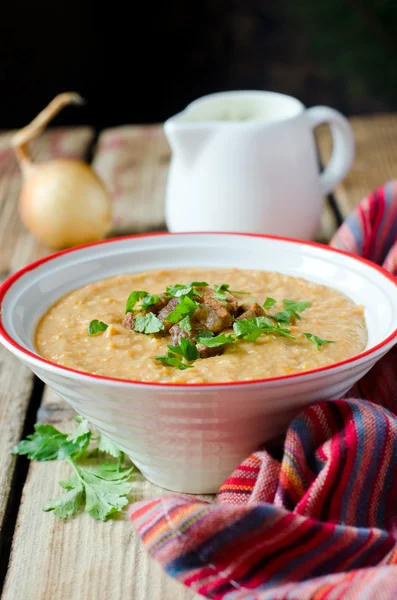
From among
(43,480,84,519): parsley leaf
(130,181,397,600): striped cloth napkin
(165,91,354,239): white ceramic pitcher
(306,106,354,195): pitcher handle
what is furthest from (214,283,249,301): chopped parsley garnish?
(306,106,354,195): pitcher handle

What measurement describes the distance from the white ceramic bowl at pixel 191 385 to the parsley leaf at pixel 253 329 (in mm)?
165

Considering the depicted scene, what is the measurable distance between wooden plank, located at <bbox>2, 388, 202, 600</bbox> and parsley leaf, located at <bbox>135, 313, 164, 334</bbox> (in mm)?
302

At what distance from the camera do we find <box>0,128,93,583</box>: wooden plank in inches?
66.4

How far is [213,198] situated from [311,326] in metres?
A: 0.99


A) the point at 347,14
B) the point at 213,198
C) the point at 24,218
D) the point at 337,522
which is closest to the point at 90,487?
the point at 337,522

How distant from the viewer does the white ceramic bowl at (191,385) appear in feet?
4.40

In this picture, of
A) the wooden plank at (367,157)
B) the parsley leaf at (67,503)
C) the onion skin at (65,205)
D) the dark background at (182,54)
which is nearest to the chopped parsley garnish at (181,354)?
the parsley leaf at (67,503)

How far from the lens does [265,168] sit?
2.55m

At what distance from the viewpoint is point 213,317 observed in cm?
161

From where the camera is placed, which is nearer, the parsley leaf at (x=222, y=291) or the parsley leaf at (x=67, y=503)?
the parsley leaf at (x=67, y=503)

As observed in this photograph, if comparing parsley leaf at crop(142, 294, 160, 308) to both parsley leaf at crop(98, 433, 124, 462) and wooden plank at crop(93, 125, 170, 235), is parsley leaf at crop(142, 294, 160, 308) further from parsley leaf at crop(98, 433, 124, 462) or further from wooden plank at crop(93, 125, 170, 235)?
wooden plank at crop(93, 125, 170, 235)

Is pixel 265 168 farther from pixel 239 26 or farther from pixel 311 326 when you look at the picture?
pixel 239 26

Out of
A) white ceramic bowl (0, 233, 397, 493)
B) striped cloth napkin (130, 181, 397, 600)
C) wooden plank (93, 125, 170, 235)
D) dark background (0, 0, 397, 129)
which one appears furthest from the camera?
dark background (0, 0, 397, 129)

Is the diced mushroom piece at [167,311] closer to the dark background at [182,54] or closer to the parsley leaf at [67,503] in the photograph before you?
the parsley leaf at [67,503]
